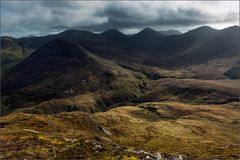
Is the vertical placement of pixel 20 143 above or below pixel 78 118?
above

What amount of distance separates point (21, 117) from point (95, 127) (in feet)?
130

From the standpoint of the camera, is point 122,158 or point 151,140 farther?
point 151,140

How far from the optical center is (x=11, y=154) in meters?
38.4

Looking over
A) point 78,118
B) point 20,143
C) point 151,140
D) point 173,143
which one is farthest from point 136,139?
point 20,143

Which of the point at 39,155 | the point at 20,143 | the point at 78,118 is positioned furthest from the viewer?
the point at 78,118

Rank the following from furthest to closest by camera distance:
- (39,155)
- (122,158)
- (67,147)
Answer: (67,147) → (39,155) → (122,158)

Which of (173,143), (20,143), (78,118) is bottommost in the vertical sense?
(173,143)

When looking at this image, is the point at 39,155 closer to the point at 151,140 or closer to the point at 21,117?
the point at 21,117

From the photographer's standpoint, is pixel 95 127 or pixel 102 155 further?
pixel 95 127

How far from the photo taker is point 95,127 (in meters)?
186

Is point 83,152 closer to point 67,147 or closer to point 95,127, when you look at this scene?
point 67,147

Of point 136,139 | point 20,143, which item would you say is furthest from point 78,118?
point 20,143

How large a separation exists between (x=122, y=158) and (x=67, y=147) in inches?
365

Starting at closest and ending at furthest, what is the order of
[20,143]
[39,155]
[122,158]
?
[122,158], [39,155], [20,143]
